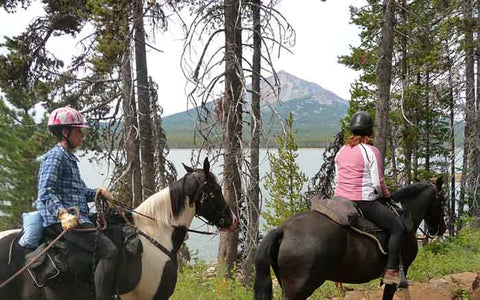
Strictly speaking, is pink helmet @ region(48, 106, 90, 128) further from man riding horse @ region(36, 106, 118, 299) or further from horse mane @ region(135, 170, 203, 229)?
horse mane @ region(135, 170, 203, 229)

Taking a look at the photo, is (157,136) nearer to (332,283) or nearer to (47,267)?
(332,283)

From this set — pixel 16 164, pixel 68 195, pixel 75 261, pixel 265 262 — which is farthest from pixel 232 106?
pixel 16 164

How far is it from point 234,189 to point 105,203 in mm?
3752

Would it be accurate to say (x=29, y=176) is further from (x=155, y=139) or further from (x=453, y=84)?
(x=453, y=84)

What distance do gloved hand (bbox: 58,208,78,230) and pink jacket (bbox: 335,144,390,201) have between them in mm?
3141

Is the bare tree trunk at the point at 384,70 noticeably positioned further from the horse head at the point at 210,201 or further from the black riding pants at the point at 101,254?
the black riding pants at the point at 101,254

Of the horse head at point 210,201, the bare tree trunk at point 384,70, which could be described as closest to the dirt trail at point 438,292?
the horse head at point 210,201

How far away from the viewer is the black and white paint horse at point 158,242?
13.8 feet

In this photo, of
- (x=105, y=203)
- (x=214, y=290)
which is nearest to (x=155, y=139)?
(x=214, y=290)

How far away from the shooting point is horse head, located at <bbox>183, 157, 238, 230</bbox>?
4.95 metres

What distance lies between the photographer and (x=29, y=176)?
22.2m

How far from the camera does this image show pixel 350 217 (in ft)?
16.1

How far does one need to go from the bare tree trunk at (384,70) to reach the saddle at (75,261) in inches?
260

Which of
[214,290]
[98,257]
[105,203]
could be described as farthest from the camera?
[214,290]
